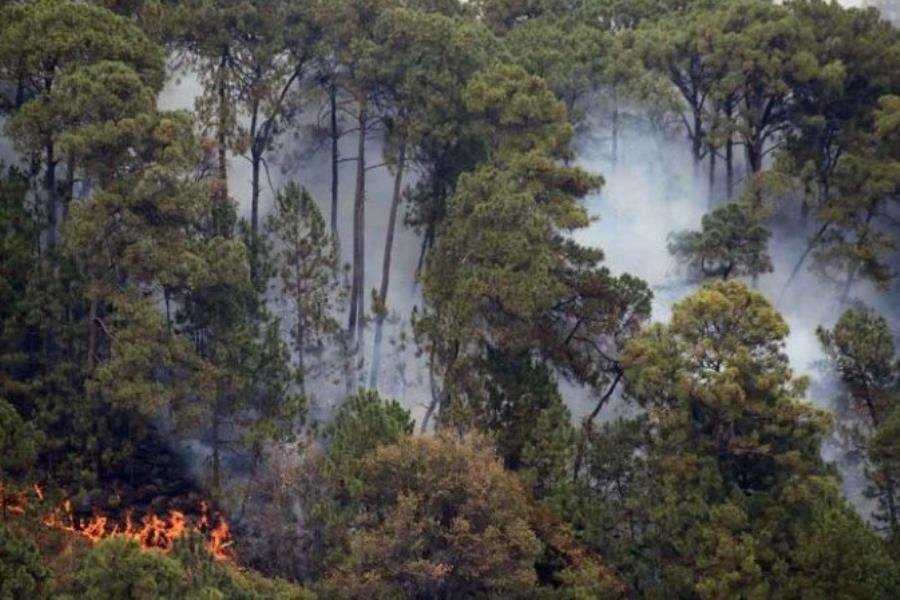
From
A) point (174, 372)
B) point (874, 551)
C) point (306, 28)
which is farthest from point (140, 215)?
point (874, 551)

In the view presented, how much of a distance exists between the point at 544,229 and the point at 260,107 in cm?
814

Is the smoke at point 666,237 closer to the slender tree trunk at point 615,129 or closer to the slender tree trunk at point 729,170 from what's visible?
the slender tree trunk at point 615,129

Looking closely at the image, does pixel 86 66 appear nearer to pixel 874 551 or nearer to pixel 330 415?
pixel 330 415

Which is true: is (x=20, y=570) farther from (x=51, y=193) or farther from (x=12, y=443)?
(x=51, y=193)

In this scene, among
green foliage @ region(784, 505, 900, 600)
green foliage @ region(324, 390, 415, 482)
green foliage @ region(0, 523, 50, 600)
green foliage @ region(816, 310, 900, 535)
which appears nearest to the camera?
green foliage @ region(0, 523, 50, 600)

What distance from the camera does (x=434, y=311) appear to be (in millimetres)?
29797

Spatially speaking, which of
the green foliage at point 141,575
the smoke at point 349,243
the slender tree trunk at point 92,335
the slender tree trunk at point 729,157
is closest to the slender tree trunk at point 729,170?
the slender tree trunk at point 729,157

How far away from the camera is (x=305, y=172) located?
115 ft

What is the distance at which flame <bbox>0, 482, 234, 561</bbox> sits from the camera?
23.1 meters

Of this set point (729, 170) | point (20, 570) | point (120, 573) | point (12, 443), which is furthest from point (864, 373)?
point (20, 570)

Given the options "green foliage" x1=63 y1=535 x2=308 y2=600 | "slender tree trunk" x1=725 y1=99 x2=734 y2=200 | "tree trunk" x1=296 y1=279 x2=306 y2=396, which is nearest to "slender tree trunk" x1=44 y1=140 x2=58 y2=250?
"tree trunk" x1=296 y1=279 x2=306 y2=396

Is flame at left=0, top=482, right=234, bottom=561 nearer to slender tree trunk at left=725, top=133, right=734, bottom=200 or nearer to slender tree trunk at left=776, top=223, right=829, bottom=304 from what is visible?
slender tree trunk at left=776, top=223, right=829, bottom=304

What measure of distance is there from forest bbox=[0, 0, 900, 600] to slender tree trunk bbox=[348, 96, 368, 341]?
0.52ft

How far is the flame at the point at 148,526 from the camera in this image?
23.1 m
